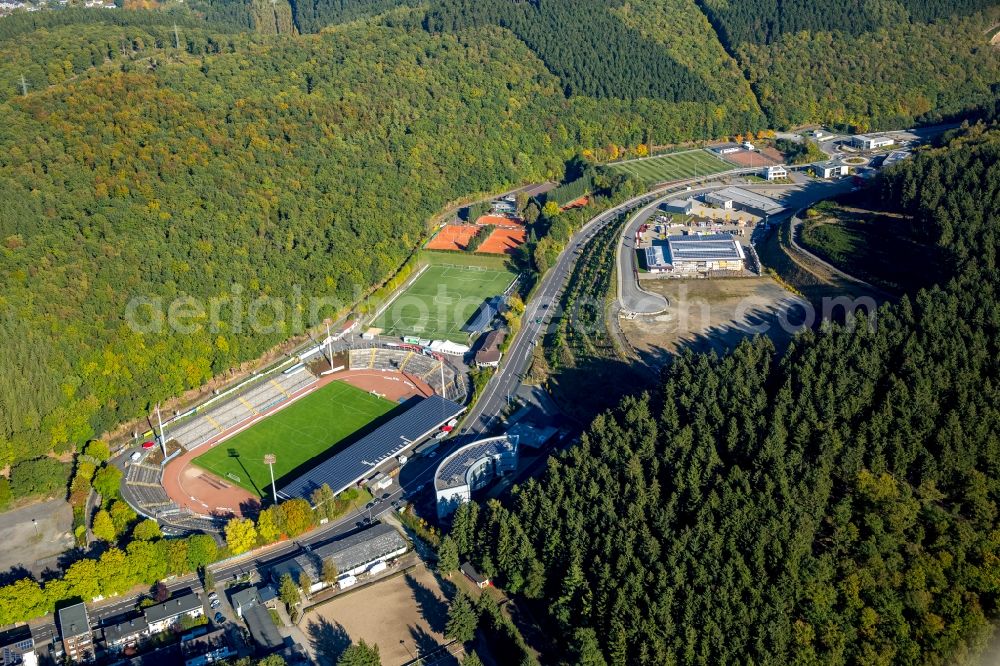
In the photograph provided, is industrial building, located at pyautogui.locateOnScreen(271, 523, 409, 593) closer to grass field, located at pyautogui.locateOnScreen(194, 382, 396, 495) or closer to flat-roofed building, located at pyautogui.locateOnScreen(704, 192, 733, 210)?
grass field, located at pyautogui.locateOnScreen(194, 382, 396, 495)

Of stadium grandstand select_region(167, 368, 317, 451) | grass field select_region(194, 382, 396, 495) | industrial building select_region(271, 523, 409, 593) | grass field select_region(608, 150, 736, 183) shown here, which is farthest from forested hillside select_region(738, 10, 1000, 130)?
industrial building select_region(271, 523, 409, 593)

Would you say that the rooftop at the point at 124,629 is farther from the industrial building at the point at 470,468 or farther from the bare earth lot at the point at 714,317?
the bare earth lot at the point at 714,317

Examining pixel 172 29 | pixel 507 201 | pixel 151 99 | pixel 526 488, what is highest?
pixel 172 29

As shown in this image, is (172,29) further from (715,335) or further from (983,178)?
(983,178)

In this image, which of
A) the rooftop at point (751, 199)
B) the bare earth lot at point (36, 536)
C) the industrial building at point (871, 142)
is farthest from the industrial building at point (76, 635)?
the industrial building at point (871, 142)

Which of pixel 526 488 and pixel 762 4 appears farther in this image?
pixel 762 4

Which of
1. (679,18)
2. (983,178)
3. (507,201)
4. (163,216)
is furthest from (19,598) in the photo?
(679,18)
